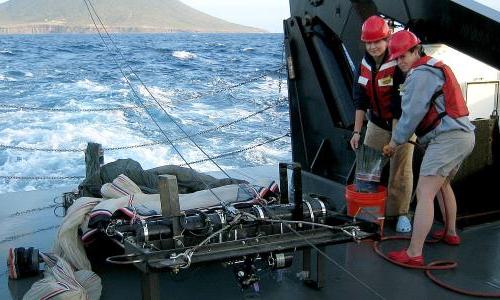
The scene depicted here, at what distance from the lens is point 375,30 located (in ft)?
14.4

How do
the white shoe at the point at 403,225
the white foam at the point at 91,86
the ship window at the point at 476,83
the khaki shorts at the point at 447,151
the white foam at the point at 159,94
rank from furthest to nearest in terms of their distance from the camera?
the white foam at the point at 91,86 < the white foam at the point at 159,94 < the ship window at the point at 476,83 < the white shoe at the point at 403,225 < the khaki shorts at the point at 447,151

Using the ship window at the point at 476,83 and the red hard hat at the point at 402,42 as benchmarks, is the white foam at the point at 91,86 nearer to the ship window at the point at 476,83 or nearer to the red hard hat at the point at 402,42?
the ship window at the point at 476,83

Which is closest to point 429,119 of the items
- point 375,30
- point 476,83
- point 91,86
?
point 375,30

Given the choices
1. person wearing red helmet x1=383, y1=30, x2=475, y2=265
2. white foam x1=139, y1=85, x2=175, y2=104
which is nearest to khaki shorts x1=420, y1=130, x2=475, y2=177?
person wearing red helmet x1=383, y1=30, x2=475, y2=265

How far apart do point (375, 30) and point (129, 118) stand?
9.65 m

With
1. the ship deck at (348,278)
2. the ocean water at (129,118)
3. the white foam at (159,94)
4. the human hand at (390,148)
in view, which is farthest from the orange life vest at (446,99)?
the white foam at (159,94)

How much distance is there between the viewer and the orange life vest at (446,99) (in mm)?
3838

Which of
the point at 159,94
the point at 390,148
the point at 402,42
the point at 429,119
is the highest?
the point at 402,42

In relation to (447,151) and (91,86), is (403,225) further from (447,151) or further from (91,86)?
(91,86)

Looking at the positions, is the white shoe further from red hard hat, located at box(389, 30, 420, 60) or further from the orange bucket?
red hard hat, located at box(389, 30, 420, 60)

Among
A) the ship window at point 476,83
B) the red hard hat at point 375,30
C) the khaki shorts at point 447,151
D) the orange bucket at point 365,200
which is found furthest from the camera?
the ship window at point 476,83

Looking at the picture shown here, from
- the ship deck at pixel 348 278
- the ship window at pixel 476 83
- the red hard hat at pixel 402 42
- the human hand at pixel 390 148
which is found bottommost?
the ship deck at pixel 348 278

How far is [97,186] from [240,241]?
219 centimetres

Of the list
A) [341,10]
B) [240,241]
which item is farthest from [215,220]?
[341,10]
